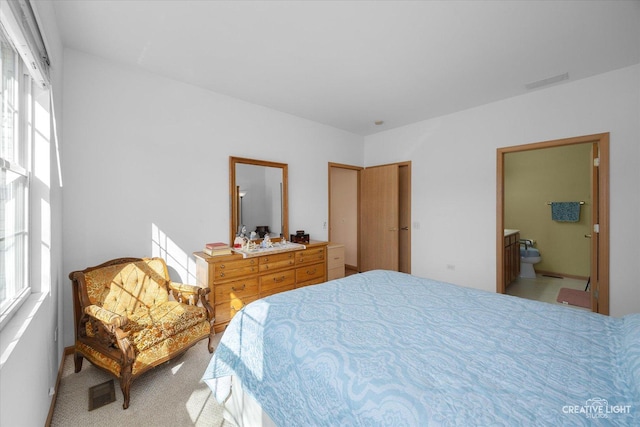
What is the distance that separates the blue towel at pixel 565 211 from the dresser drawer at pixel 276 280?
5.29 m

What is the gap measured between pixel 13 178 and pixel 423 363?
2.27m

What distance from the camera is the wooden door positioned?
15.1 feet

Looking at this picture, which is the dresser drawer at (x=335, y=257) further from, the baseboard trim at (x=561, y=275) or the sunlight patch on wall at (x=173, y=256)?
the baseboard trim at (x=561, y=275)

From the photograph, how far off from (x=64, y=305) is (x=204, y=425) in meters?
1.84

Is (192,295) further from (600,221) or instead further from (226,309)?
(600,221)

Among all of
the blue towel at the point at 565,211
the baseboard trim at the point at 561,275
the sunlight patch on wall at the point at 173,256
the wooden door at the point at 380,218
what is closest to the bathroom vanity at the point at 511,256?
the baseboard trim at the point at 561,275

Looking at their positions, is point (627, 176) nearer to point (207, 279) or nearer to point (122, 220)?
point (207, 279)

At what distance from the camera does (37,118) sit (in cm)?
171

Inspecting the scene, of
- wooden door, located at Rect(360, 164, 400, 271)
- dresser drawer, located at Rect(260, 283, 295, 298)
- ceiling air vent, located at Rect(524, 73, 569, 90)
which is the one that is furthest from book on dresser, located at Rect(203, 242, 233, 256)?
ceiling air vent, located at Rect(524, 73, 569, 90)

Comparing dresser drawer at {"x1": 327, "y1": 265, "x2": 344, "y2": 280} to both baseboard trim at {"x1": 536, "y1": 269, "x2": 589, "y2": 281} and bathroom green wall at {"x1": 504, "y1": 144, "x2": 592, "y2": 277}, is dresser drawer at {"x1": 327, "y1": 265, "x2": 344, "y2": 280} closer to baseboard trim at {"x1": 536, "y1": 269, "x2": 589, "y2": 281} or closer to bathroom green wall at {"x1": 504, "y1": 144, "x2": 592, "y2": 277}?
bathroom green wall at {"x1": 504, "y1": 144, "x2": 592, "y2": 277}

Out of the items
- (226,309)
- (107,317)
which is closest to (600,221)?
(226,309)

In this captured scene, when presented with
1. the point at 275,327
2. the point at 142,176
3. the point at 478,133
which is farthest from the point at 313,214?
the point at 275,327

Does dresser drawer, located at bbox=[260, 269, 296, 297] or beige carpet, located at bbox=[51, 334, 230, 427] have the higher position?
dresser drawer, located at bbox=[260, 269, 296, 297]

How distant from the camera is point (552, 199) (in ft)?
17.3
